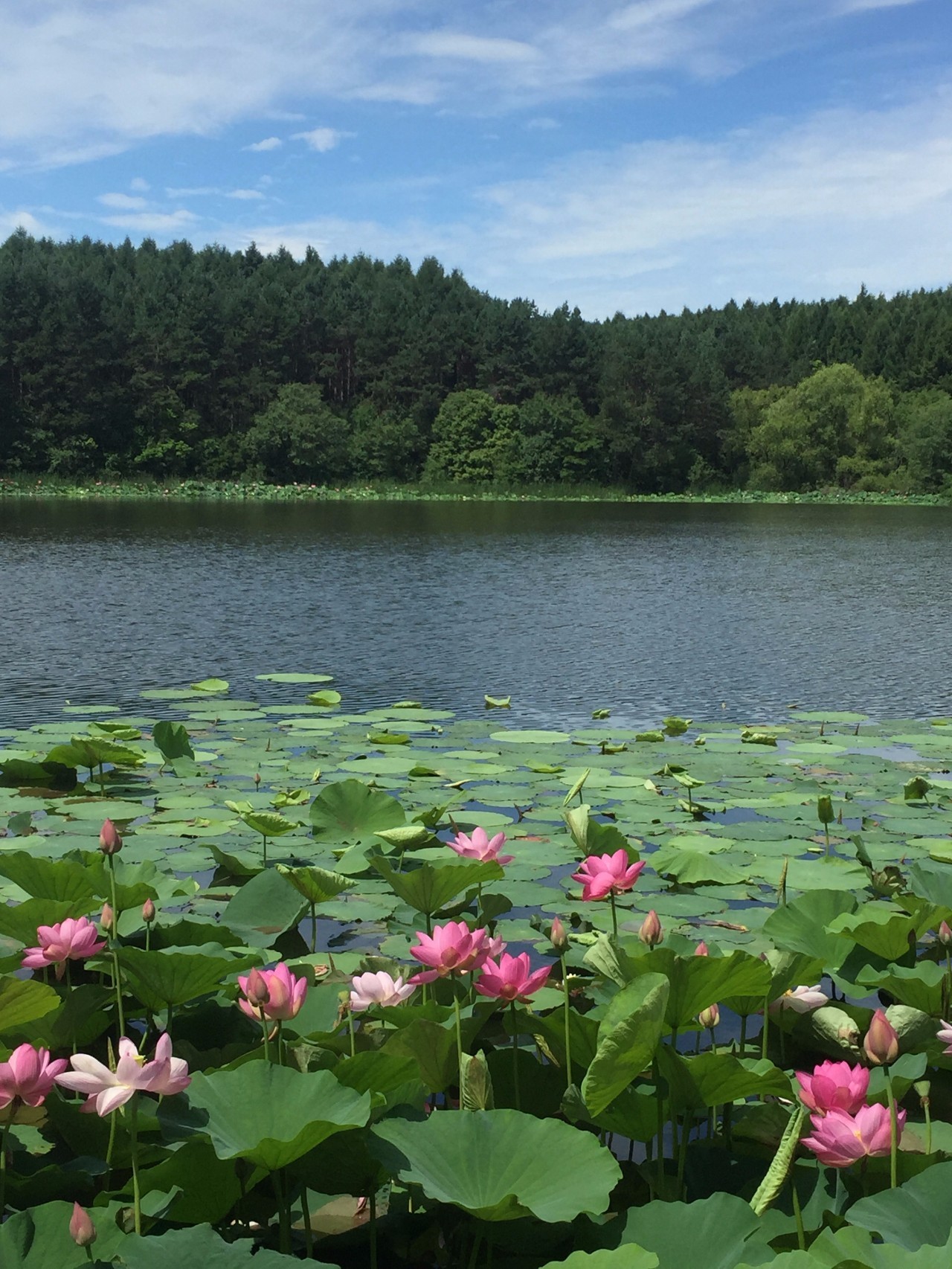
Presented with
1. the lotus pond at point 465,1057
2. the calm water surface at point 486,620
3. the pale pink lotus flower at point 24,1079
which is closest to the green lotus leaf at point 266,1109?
the lotus pond at point 465,1057

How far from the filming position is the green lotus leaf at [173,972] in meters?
2.17

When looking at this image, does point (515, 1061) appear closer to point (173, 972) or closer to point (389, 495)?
point (173, 972)

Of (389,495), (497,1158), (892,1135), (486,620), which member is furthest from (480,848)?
(389,495)

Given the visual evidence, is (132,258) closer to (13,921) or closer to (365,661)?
(365,661)

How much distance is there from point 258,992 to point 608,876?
2.87 feet

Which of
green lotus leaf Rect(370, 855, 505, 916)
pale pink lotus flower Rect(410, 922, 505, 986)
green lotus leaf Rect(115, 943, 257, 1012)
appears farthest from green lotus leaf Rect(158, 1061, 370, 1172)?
green lotus leaf Rect(370, 855, 505, 916)

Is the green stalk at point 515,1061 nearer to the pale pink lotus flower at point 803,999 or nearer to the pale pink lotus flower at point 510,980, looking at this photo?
the pale pink lotus flower at point 510,980

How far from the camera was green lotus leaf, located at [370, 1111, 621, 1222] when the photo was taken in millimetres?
1583

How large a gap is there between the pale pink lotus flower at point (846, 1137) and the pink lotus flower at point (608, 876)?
85cm

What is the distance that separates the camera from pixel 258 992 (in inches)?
71.4

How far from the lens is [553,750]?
6.86 m

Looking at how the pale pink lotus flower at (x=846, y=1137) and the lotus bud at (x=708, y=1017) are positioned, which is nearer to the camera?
the pale pink lotus flower at (x=846, y=1137)

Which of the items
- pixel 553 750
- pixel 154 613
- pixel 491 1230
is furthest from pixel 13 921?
pixel 154 613

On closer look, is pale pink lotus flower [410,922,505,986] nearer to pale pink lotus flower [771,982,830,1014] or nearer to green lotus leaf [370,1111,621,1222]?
green lotus leaf [370,1111,621,1222]
